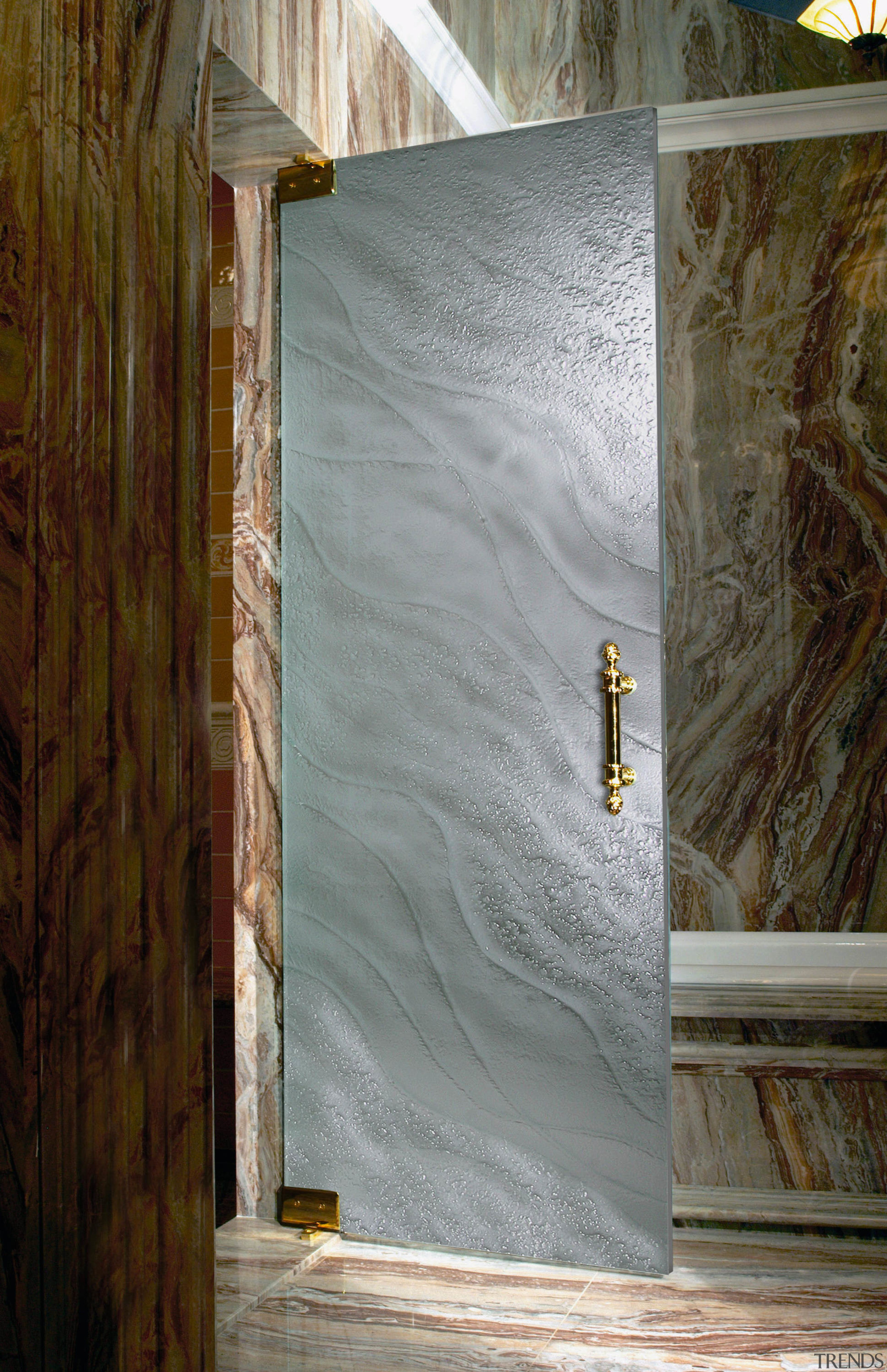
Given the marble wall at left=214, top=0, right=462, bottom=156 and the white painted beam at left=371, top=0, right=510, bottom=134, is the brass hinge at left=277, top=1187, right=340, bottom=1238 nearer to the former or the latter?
the marble wall at left=214, top=0, right=462, bottom=156

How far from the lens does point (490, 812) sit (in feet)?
6.91

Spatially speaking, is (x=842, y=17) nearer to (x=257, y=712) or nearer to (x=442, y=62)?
(x=442, y=62)

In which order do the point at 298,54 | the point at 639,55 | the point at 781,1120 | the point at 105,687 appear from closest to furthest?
the point at 105,687, the point at 298,54, the point at 781,1120, the point at 639,55

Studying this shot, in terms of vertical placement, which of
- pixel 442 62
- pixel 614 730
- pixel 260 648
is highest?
pixel 442 62

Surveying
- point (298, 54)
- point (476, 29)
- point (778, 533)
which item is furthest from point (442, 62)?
point (778, 533)

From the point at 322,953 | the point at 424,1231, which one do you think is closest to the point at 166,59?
the point at 322,953

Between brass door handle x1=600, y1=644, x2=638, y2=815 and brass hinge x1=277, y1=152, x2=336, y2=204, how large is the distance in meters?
1.11

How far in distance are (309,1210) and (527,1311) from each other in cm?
48

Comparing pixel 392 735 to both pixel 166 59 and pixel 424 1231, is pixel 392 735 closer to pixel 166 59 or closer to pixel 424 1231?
pixel 424 1231

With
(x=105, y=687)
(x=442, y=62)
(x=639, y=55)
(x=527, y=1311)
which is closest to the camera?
(x=105, y=687)

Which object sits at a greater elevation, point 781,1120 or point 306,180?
point 306,180

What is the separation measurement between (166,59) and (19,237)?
0.20 meters

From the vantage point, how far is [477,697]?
2119 mm

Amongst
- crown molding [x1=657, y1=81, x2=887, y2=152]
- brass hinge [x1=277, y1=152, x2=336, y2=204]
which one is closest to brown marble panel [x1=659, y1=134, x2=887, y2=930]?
crown molding [x1=657, y1=81, x2=887, y2=152]
